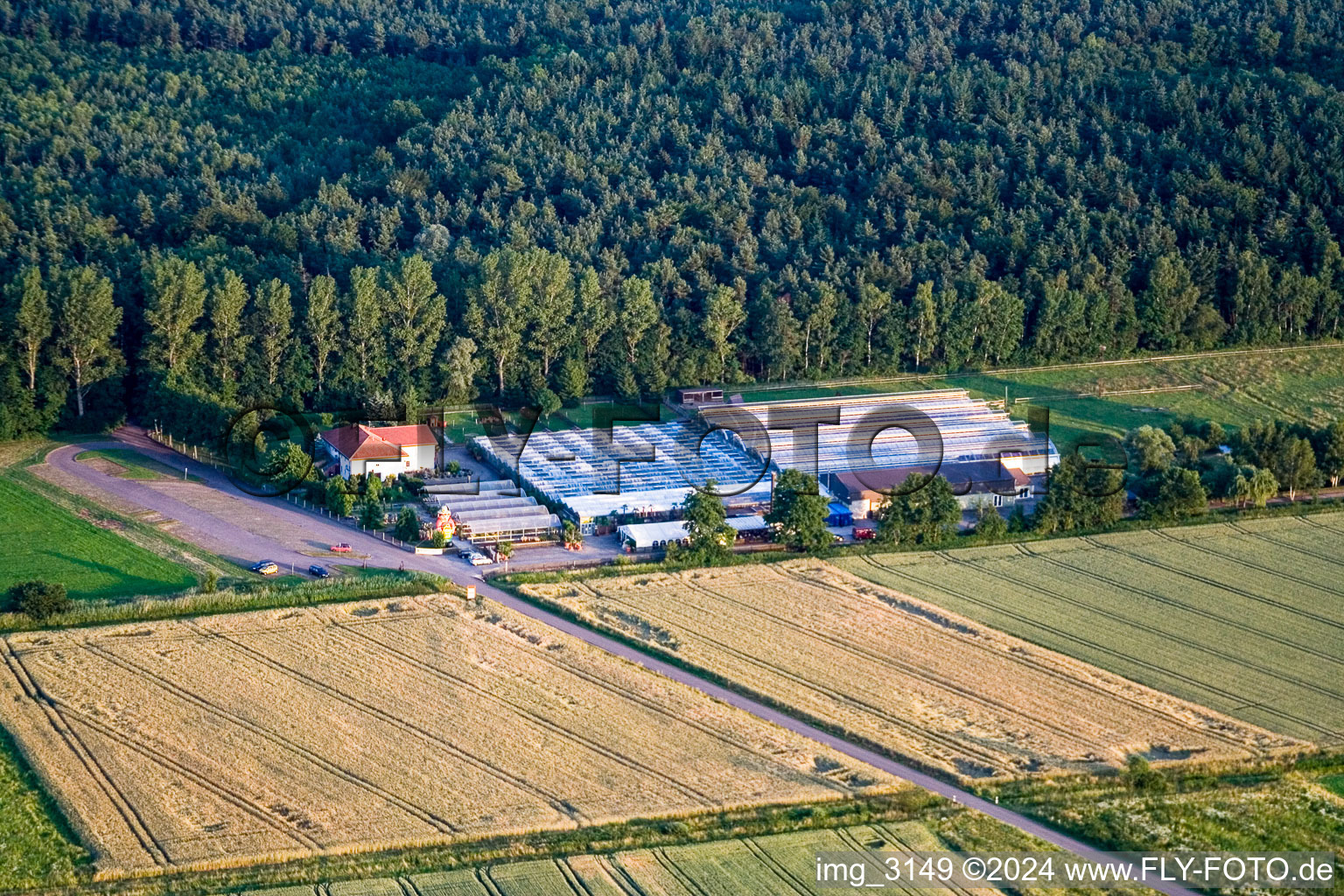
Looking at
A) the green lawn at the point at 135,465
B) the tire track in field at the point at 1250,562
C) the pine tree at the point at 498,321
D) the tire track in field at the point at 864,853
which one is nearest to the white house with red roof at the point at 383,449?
the green lawn at the point at 135,465

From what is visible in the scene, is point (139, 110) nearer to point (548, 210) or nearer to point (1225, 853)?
point (548, 210)

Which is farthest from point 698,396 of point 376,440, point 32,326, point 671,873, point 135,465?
point 671,873

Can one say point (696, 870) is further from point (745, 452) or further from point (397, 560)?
point (745, 452)

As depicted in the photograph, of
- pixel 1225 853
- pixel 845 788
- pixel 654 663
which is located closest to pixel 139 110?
pixel 654 663

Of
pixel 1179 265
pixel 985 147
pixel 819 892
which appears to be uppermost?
pixel 985 147

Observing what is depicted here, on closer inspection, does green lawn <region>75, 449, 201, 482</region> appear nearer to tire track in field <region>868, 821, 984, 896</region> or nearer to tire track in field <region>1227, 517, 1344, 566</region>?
tire track in field <region>868, 821, 984, 896</region>

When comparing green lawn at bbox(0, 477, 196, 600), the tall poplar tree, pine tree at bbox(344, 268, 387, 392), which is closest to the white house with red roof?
pine tree at bbox(344, 268, 387, 392)

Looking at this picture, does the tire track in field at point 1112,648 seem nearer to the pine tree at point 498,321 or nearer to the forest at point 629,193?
the pine tree at point 498,321
